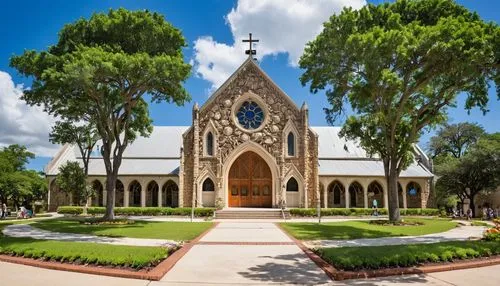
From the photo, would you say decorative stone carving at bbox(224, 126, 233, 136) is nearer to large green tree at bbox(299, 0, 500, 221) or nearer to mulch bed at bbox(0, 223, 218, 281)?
large green tree at bbox(299, 0, 500, 221)

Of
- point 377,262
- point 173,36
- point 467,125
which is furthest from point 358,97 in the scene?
point 467,125

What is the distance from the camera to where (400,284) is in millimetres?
8742

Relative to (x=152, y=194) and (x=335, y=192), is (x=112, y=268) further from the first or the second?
(x=335, y=192)

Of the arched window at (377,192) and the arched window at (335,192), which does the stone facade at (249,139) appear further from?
the arched window at (377,192)

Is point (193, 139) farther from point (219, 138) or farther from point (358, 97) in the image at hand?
point (358, 97)

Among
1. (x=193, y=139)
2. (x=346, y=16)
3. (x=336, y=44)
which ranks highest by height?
(x=346, y=16)

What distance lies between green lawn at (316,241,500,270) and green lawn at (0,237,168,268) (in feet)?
15.9

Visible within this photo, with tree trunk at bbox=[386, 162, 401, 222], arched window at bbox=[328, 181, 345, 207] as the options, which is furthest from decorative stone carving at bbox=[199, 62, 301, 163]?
tree trunk at bbox=[386, 162, 401, 222]

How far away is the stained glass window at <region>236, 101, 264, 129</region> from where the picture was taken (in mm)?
35281

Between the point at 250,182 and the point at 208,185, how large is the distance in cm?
383

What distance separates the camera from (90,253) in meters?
11.0

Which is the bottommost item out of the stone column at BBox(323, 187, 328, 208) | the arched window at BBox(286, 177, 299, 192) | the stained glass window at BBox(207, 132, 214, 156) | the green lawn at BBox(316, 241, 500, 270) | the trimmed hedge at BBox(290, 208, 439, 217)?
the trimmed hedge at BBox(290, 208, 439, 217)

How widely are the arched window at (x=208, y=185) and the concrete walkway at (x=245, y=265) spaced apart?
19.1 m

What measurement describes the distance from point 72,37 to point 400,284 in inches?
864
